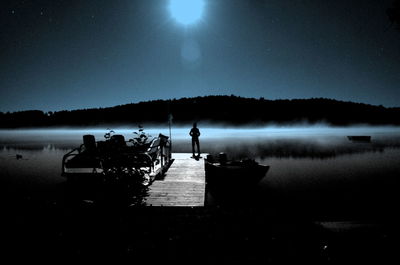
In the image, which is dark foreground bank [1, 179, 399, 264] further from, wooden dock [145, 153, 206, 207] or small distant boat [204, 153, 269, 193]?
small distant boat [204, 153, 269, 193]

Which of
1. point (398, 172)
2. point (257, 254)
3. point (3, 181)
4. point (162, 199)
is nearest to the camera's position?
point (257, 254)

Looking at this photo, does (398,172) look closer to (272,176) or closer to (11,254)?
(272,176)

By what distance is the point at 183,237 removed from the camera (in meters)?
5.38

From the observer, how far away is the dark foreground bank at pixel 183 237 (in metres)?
4.73

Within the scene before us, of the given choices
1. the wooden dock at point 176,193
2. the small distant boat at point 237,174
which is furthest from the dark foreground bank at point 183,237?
the small distant boat at point 237,174

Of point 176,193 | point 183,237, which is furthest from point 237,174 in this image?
point 183,237

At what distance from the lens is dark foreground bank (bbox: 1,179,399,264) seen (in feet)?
15.5

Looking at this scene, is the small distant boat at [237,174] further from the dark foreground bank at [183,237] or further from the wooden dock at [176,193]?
the dark foreground bank at [183,237]

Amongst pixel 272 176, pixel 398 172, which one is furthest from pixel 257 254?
pixel 398 172

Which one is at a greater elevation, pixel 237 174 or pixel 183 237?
pixel 183 237

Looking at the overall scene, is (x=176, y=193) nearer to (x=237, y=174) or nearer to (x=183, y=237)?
(x=183, y=237)

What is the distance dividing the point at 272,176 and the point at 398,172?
18283 millimetres

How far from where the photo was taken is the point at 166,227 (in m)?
5.87

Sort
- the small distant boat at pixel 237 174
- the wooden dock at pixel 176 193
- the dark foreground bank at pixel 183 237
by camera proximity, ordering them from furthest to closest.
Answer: the small distant boat at pixel 237 174 → the wooden dock at pixel 176 193 → the dark foreground bank at pixel 183 237
